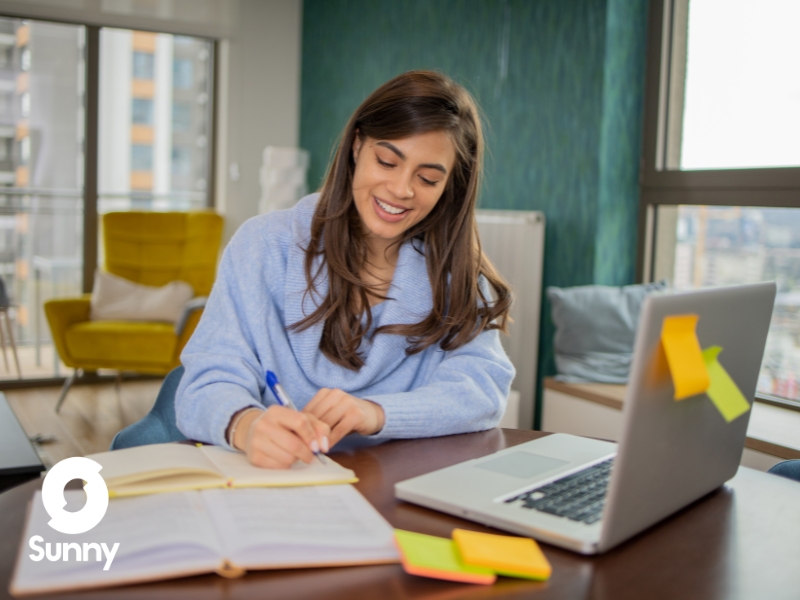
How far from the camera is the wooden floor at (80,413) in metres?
3.42

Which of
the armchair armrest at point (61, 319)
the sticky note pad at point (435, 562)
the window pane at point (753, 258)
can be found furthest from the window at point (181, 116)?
the sticky note pad at point (435, 562)

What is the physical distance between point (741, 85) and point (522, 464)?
7.65 feet

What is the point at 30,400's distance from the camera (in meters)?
4.23

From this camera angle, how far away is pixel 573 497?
914mm

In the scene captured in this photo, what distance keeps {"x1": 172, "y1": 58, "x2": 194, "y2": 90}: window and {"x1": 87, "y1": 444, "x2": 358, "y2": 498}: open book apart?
170 inches

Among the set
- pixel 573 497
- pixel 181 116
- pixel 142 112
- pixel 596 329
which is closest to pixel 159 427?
pixel 573 497

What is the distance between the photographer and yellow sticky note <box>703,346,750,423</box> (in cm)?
83

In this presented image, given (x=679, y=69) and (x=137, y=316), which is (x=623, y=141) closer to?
(x=679, y=69)

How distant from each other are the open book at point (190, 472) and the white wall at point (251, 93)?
13.5 ft

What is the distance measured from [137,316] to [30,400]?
0.76m

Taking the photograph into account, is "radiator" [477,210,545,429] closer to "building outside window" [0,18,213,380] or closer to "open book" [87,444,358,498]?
"open book" [87,444,358,498]

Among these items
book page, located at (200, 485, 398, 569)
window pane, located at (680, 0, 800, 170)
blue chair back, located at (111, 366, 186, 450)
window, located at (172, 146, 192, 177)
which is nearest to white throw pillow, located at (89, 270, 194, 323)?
window, located at (172, 146, 192, 177)

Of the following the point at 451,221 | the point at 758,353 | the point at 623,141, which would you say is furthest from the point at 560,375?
the point at 758,353

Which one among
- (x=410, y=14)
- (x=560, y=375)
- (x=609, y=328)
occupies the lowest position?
(x=560, y=375)
